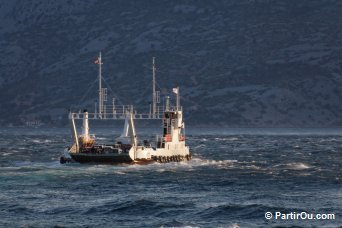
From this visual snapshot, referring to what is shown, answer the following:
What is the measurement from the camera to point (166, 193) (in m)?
79.0

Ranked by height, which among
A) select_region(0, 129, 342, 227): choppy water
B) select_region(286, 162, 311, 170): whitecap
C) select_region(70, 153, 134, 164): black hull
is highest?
select_region(70, 153, 134, 164): black hull

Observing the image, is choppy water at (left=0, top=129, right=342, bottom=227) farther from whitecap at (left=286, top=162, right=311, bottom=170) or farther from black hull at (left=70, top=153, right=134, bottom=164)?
black hull at (left=70, top=153, right=134, bottom=164)

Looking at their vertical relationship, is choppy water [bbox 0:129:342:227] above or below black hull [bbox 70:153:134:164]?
below

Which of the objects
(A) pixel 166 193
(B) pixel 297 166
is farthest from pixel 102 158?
(A) pixel 166 193

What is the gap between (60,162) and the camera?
366ft

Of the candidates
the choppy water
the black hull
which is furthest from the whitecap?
the black hull

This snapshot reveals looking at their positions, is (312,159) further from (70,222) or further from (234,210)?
(70,222)

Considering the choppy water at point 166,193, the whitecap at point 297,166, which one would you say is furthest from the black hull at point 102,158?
the whitecap at point 297,166

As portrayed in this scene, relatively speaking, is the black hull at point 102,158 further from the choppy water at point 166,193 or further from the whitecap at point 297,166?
the whitecap at point 297,166

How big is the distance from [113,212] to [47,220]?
5.96m

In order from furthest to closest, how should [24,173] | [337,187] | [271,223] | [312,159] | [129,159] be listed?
[312,159] < [129,159] < [24,173] < [337,187] < [271,223]

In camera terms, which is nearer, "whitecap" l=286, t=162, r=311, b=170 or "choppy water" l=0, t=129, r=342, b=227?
"choppy water" l=0, t=129, r=342, b=227

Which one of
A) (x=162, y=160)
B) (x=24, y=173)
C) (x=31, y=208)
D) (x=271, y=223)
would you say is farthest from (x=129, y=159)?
(x=271, y=223)

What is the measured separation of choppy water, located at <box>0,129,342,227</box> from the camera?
63.6m
